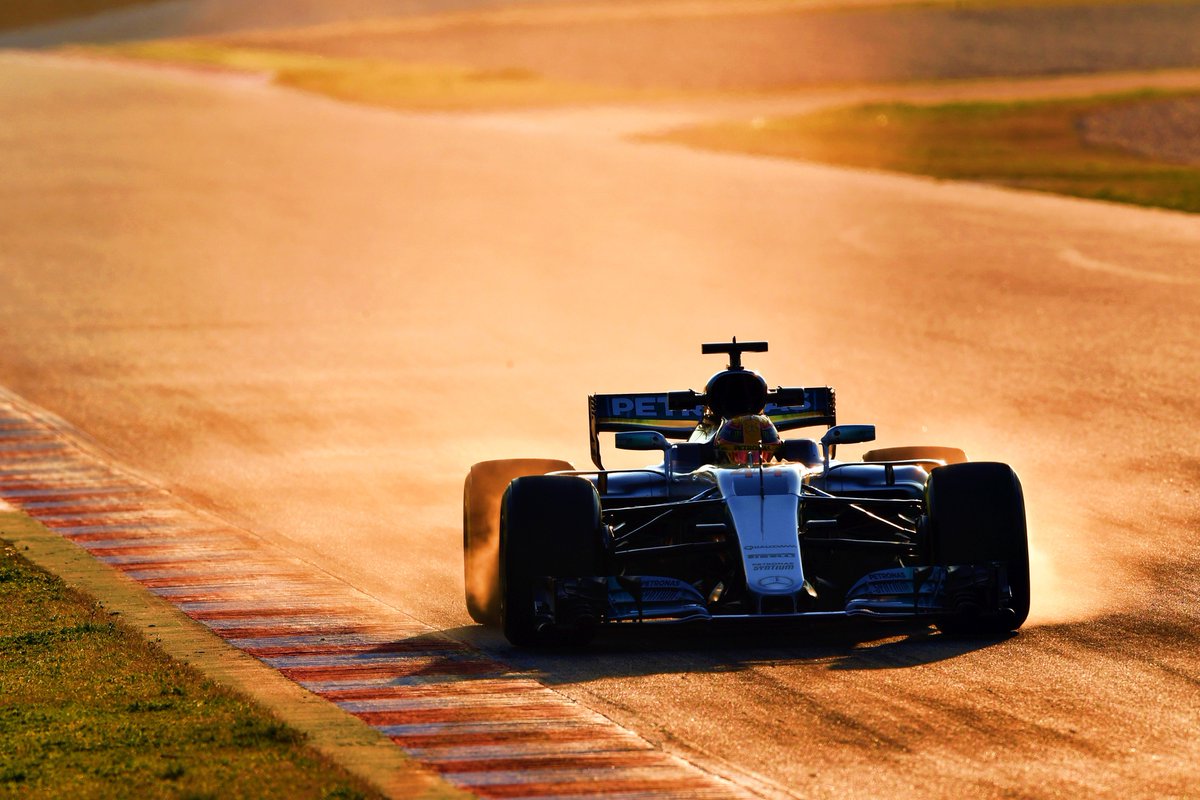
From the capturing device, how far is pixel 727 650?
41.1ft

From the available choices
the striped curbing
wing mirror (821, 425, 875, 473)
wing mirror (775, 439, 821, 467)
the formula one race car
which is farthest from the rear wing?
the striped curbing

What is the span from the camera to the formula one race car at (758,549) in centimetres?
1230

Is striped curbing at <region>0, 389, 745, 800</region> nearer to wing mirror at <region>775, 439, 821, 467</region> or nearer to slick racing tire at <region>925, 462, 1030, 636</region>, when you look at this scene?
slick racing tire at <region>925, 462, 1030, 636</region>

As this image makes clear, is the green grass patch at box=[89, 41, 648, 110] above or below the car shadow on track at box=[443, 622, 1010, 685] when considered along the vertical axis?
above

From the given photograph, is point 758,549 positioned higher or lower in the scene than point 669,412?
lower

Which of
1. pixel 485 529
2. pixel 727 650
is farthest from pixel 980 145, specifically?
pixel 727 650

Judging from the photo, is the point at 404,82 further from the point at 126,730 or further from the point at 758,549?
the point at 126,730

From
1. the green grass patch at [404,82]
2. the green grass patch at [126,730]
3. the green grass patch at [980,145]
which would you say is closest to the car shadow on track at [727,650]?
the green grass patch at [126,730]

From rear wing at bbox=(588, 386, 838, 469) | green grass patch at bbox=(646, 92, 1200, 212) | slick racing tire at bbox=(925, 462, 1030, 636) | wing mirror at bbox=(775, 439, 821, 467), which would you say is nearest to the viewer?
slick racing tire at bbox=(925, 462, 1030, 636)

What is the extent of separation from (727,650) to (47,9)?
459 feet

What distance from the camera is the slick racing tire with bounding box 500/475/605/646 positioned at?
1234 cm

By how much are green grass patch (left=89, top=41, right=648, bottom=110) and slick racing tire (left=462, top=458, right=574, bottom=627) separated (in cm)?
6149

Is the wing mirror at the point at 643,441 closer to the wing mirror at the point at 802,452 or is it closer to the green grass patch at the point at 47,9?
the wing mirror at the point at 802,452

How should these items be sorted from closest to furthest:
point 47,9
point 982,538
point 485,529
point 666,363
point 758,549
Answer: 1. point 758,549
2. point 982,538
3. point 485,529
4. point 666,363
5. point 47,9
